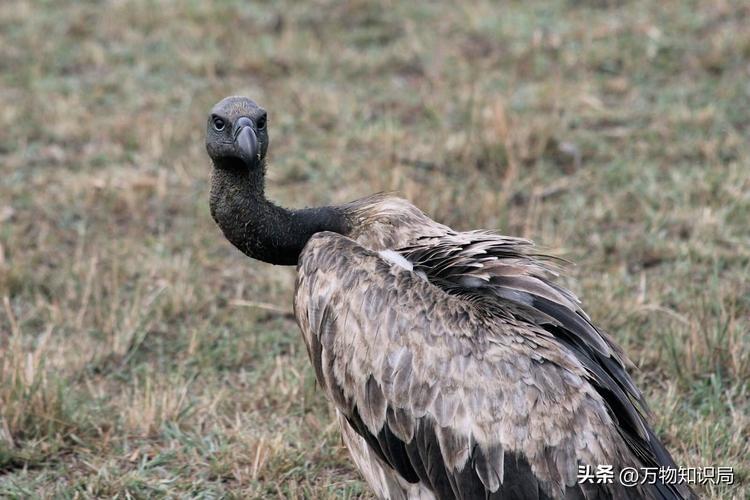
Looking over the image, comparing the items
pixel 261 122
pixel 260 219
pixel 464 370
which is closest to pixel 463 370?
pixel 464 370

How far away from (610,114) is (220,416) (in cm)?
488

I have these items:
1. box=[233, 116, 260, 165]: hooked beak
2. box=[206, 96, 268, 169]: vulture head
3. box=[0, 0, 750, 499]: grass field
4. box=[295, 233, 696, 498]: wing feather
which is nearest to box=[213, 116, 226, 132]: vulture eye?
box=[206, 96, 268, 169]: vulture head

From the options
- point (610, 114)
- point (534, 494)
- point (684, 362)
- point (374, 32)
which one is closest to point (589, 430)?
point (534, 494)

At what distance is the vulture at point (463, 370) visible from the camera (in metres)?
4.23

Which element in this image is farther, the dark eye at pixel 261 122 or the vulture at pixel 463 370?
the dark eye at pixel 261 122

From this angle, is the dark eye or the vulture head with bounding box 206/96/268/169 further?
the dark eye

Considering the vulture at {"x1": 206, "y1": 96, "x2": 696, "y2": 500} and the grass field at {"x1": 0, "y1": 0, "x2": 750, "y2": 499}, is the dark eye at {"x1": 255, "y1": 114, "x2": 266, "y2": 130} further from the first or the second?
the grass field at {"x1": 0, "y1": 0, "x2": 750, "y2": 499}

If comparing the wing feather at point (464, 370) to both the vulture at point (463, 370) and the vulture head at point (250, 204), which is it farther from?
the vulture head at point (250, 204)

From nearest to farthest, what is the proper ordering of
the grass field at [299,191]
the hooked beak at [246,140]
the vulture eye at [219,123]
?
the hooked beak at [246,140]
the vulture eye at [219,123]
the grass field at [299,191]

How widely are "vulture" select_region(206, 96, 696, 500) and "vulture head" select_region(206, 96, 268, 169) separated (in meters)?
0.01

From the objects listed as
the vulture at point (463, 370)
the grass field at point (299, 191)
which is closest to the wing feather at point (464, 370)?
Answer: the vulture at point (463, 370)

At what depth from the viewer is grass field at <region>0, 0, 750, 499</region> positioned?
5.61 meters

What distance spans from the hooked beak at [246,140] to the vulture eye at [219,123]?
0.33 ft

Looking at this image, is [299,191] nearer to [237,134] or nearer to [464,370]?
[237,134]
